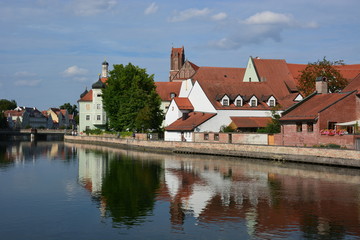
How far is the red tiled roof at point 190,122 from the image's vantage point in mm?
69625

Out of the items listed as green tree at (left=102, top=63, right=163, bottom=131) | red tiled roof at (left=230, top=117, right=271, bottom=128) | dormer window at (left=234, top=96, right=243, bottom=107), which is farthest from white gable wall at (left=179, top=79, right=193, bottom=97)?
red tiled roof at (left=230, top=117, right=271, bottom=128)

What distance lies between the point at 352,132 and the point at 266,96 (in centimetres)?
2812

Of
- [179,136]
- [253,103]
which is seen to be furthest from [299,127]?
[179,136]

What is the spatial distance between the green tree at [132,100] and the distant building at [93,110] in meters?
19.9

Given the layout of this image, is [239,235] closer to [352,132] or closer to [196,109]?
[352,132]

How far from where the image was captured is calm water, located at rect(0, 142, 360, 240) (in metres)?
21.8

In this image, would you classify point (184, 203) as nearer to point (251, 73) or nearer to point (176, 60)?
point (251, 73)

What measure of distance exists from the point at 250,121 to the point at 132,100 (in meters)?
25.2

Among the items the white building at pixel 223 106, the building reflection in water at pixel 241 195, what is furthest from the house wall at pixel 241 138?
the building reflection in water at pixel 241 195

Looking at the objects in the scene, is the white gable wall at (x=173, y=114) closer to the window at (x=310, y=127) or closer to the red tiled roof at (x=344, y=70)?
the red tiled roof at (x=344, y=70)

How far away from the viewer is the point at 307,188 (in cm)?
3288

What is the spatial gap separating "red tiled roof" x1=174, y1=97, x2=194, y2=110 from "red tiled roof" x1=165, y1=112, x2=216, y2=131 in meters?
2.22

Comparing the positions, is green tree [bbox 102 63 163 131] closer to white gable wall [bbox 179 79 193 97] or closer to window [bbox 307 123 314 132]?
white gable wall [bbox 179 79 193 97]

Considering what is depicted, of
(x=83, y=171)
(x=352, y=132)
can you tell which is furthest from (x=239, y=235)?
(x=352, y=132)
